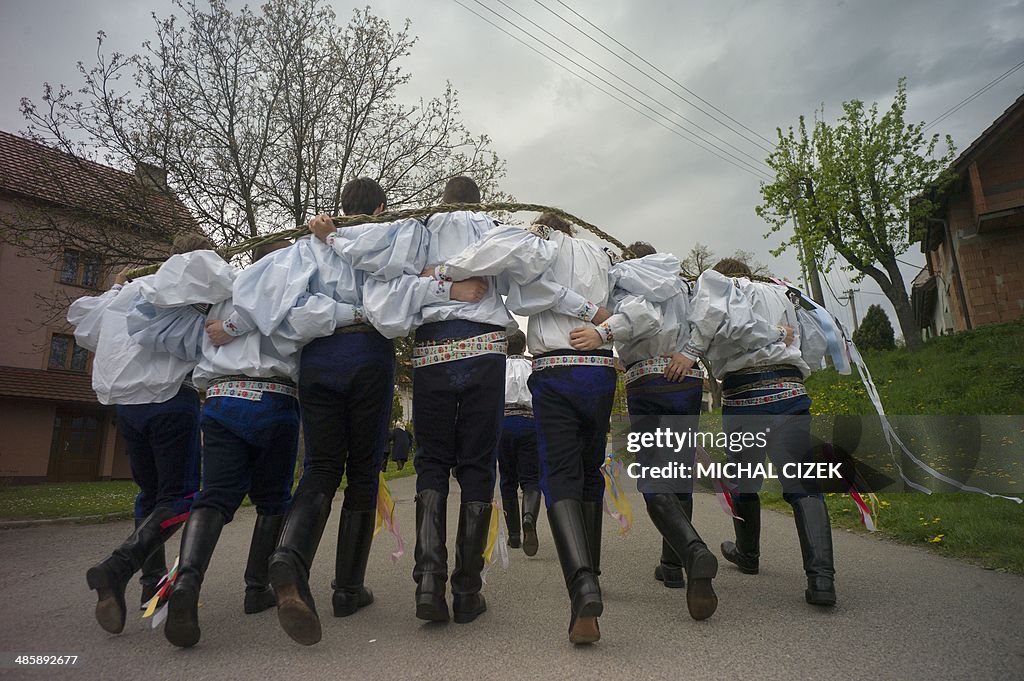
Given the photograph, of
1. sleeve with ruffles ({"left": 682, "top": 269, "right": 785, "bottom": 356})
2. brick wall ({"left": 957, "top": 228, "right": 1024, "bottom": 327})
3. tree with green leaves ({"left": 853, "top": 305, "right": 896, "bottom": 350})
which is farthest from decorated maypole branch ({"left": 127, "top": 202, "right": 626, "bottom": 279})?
tree with green leaves ({"left": 853, "top": 305, "right": 896, "bottom": 350})

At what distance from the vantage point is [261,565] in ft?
11.1

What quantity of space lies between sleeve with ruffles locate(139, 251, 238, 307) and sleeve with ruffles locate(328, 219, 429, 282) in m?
0.62

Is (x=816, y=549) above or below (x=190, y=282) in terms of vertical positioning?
below

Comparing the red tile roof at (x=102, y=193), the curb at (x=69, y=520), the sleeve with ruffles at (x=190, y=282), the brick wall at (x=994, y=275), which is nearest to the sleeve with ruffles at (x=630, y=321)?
the sleeve with ruffles at (x=190, y=282)

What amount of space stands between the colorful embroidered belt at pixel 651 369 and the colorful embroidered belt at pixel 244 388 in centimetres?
211

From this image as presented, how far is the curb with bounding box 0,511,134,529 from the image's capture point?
26.1 feet

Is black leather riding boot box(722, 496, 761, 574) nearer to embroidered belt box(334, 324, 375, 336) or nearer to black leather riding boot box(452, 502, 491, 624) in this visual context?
black leather riding boot box(452, 502, 491, 624)

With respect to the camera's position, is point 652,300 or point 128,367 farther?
point 652,300

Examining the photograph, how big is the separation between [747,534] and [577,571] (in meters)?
1.90

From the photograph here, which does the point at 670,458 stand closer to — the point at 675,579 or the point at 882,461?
the point at 675,579

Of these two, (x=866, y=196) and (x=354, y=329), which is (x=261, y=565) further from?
(x=866, y=196)

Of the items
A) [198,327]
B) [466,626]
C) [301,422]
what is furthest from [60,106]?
[466,626]

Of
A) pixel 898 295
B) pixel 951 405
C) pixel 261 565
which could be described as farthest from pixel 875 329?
pixel 261 565

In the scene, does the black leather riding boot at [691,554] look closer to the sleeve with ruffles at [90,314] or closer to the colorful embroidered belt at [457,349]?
the colorful embroidered belt at [457,349]
